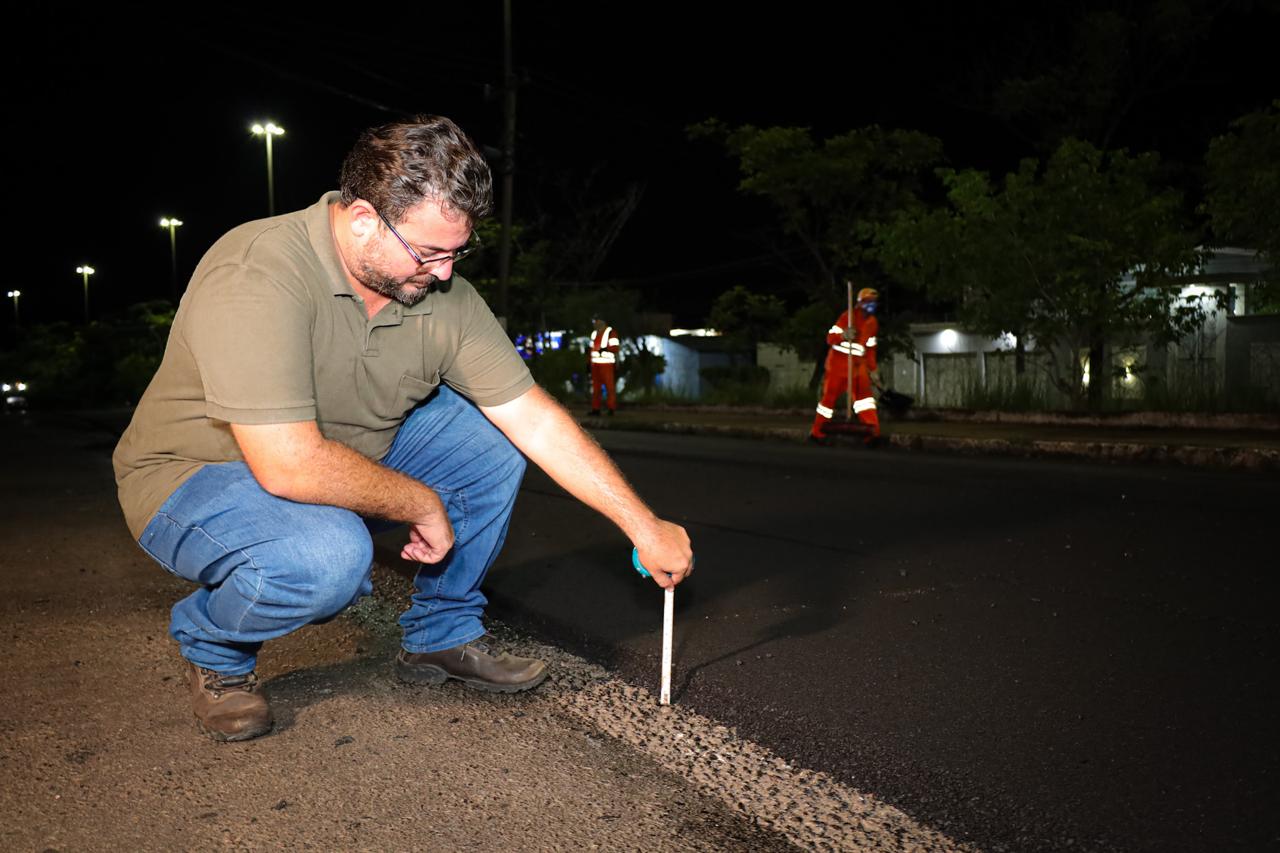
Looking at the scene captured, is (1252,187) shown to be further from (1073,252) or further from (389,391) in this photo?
(389,391)

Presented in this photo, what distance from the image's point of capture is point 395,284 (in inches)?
116

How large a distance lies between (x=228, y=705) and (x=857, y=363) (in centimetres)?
1059

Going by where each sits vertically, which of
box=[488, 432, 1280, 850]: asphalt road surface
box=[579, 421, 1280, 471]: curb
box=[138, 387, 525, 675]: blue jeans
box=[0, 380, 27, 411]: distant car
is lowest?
box=[0, 380, 27, 411]: distant car

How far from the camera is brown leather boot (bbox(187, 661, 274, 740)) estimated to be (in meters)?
2.97

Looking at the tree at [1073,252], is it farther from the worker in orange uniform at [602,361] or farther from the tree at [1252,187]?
the worker in orange uniform at [602,361]

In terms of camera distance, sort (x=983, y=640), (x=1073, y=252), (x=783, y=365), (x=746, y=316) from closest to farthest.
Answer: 1. (x=983, y=640)
2. (x=1073, y=252)
3. (x=746, y=316)
4. (x=783, y=365)

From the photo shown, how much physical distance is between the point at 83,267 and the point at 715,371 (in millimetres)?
50938

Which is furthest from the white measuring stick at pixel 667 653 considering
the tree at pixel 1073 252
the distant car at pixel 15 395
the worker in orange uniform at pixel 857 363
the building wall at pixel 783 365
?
the distant car at pixel 15 395

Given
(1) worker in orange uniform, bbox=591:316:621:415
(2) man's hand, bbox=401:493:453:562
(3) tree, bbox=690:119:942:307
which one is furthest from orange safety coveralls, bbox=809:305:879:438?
(3) tree, bbox=690:119:942:307

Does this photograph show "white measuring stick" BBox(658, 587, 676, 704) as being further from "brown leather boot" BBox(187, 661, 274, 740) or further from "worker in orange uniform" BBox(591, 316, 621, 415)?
"worker in orange uniform" BBox(591, 316, 621, 415)

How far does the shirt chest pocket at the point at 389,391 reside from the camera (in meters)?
3.12

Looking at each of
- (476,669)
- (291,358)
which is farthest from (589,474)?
(291,358)

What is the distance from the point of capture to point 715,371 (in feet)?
122

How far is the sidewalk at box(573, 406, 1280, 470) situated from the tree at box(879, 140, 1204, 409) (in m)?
1.55
